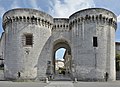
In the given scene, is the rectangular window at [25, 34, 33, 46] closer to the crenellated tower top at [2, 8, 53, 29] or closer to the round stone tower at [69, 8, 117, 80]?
the crenellated tower top at [2, 8, 53, 29]

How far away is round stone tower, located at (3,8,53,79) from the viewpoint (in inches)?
985

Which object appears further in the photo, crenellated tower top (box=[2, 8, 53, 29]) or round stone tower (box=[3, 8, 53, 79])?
crenellated tower top (box=[2, 8, 53, 29])

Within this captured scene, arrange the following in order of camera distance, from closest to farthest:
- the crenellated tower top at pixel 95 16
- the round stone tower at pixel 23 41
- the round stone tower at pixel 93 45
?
the round stone tower at pixel 93 45 → the round stone tower at pixel 23 41 → the crenellated tower top at pixel 95 16

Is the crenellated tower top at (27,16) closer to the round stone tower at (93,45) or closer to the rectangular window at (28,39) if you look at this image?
the rectangular window at (28,39)

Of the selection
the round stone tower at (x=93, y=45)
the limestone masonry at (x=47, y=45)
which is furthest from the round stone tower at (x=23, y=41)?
the round stone tower at (x=93, y=45)

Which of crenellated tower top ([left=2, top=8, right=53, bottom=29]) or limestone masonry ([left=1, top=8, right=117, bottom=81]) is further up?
crenellated tower top ([left=2, top=8, right=53, bottom=29])

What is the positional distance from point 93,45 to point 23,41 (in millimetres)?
9722

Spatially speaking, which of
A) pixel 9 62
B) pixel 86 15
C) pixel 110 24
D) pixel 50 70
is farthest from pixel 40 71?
Result: pixel 110 24

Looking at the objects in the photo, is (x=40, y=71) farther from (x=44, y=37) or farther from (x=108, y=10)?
(x=108, y=10)

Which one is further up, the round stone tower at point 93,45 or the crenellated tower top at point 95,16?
the crenellated tower top at point 95,16

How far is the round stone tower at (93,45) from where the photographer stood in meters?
24.9

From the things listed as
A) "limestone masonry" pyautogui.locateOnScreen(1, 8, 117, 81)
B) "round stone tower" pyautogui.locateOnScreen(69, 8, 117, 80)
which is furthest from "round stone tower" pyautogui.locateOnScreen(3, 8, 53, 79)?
"round stone tower" pyautogui.locateOnScreen(69, 8, 117, 80)

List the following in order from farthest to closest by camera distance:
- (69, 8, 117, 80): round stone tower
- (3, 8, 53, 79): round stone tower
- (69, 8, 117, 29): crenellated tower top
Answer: (69, 8, 117, 29): crenellated tower top → (3, 8, 53, 79): round stone tower → (69, 8, 117, 80): round stone tower

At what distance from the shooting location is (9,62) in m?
25.7
